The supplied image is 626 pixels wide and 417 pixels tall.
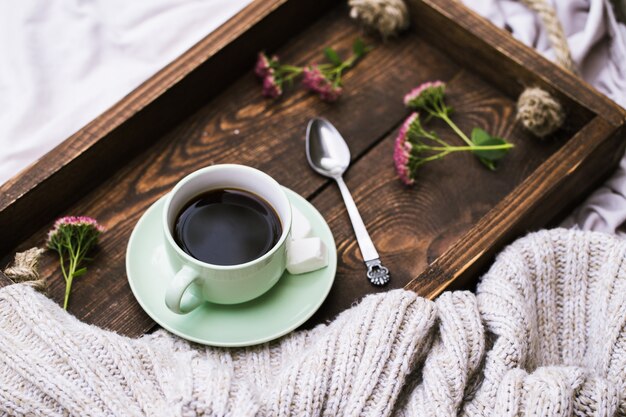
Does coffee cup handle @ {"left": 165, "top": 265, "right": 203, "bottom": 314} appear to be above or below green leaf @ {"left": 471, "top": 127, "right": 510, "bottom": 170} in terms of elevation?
above

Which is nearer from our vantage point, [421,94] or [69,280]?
[69,280]

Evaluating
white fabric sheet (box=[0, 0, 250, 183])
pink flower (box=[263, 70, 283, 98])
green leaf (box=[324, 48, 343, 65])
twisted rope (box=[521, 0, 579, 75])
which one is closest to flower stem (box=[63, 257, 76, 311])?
white fabric sheet (box=[0, 0, 250, 183])

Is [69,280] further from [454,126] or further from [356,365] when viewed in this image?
[454,126]

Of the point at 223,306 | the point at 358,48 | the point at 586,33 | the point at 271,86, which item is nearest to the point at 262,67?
the point at 271,86

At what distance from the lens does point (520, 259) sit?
0.94m

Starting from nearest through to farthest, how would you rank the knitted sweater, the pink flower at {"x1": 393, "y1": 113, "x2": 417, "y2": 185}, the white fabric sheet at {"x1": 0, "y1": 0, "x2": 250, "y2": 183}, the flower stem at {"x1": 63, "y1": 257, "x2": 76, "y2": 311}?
1. the knitted sweater
2. the flower stem at {"x1": 63, "y1": 257, "x2": 76, "y2": 311}
3. the pink flower at {"x1": 393, "y1": 113, "x2": 417, "y2": 185}
4. the white fabric sheet at {"x1": 0, "y1": 0, "x2": 250, "y2": 183}

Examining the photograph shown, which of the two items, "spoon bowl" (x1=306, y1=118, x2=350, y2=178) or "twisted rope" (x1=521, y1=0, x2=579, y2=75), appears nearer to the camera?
"spoon bowl" (x1=306, y1=118, x2=350, y2=178)

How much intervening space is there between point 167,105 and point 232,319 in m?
0.32

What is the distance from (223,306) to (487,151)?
0.43 m

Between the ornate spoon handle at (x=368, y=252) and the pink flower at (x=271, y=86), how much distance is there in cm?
21

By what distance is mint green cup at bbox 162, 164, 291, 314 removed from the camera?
819mm

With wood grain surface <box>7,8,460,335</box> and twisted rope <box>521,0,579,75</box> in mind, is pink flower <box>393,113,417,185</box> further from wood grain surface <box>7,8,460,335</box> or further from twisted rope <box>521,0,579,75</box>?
twisted rope <box>521,0,579,75</box>

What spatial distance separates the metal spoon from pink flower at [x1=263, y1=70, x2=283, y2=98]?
7cm

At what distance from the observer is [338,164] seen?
3.48 ft
